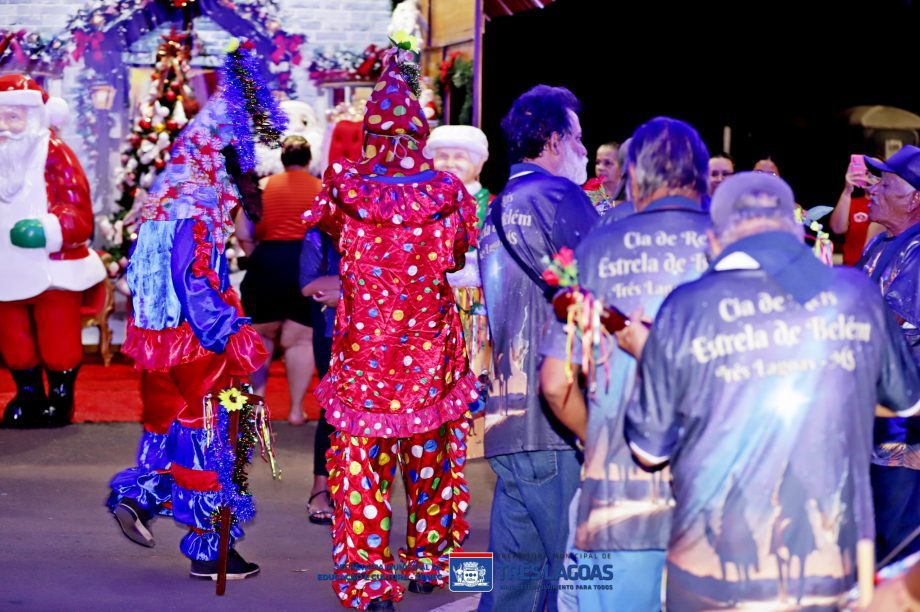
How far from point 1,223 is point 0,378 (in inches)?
92.1

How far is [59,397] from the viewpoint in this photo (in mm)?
8359

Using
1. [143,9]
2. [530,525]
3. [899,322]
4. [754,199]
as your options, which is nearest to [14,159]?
[143,9]

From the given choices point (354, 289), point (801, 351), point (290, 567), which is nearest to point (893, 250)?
point (354, 289)

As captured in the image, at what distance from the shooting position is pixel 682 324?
107 inches

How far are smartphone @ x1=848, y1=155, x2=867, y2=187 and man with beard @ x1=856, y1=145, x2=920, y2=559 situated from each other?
0.43 metres

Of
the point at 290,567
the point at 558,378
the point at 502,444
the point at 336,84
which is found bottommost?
the point at 290,567

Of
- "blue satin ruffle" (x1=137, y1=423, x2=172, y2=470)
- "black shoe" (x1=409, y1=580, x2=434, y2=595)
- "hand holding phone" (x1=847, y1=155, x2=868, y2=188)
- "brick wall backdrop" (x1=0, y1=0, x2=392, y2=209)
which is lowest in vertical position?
"black shoe" (x1=409, y1=580, x2=434, y2=595)

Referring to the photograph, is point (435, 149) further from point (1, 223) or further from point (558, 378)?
point (558, 378)

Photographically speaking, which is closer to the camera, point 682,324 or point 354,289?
point 682,324

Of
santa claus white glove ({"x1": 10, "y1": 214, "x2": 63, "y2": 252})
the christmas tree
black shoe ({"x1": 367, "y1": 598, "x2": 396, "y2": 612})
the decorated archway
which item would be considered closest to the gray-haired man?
black shoe ({"x1": 367, "y1": 598, "x2": 396, "y2": 612})

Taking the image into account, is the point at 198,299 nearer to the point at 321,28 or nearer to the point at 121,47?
the point at 321,28

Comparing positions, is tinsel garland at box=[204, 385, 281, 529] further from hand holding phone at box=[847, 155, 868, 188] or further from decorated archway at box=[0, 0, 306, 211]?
decorated archway at box=[0, 0, 306, 211]

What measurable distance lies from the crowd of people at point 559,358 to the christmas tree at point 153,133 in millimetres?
4032

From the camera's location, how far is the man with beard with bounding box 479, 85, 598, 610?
166 inches
